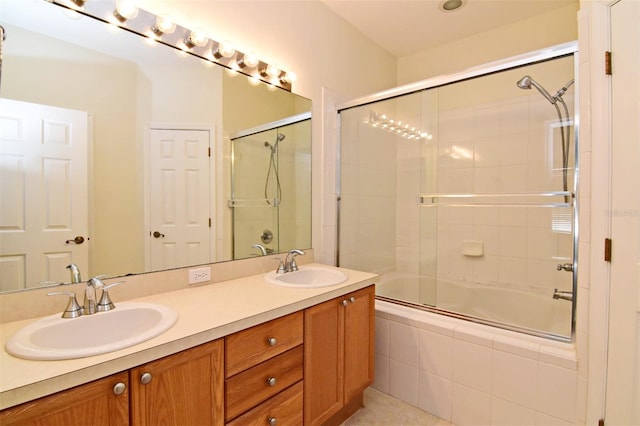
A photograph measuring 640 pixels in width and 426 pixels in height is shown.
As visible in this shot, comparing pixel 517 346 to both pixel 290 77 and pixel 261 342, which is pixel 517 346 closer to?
pixel 261 342

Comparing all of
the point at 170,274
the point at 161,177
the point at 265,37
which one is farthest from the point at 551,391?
the point at 265,37

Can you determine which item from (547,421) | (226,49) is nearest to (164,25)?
(226,49)

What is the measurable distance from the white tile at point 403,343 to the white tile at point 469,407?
0.88 ft

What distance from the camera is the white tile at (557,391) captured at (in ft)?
4.63

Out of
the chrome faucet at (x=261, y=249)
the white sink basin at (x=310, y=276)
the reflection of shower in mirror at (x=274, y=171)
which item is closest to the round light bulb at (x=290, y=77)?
the reflection of shower in mirror at (x=274, y=171)

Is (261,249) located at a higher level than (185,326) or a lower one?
higher

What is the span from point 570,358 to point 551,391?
192 mm

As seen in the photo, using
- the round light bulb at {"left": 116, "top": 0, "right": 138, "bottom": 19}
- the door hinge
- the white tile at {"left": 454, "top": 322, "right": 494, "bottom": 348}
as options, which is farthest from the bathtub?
the round light bulb at {"left": 116, "top": 0, "right": 138, "bottom": 19}

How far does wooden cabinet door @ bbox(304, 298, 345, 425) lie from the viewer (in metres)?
1.37

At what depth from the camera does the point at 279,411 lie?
124 centimetres

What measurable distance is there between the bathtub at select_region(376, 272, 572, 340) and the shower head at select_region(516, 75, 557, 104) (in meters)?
1.38

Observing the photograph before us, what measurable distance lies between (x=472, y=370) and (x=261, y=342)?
123 cm

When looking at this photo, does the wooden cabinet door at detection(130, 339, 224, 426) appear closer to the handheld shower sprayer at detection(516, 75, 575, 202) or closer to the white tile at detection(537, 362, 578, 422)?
the white tile at detection(537, 362, 578, 422)

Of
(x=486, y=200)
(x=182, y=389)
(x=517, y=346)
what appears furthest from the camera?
(x=486, y=200)
